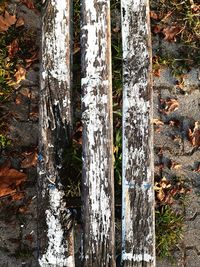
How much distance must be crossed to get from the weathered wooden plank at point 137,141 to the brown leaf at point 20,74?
1131mm

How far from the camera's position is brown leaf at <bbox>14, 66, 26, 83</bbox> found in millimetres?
3996

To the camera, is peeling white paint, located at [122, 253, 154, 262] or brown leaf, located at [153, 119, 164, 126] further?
brown leaf, located at [153, 119, 164, 126]

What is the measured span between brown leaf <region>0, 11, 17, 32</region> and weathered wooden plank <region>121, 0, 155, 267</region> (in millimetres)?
1212

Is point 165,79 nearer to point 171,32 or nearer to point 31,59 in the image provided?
point 171,32

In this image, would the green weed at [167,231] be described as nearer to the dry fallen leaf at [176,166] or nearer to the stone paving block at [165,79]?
the dry fallen leaf at [176,166]

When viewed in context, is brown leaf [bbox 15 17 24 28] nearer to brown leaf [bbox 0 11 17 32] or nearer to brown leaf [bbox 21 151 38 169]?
brown leaf [bbox 0 11 17 32]

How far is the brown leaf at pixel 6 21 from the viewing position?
404 cm

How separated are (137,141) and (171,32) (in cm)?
143

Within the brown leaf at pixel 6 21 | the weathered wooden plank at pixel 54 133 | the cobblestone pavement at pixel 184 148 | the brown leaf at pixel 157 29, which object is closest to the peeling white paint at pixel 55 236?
the weathered wooden plank at pixel 54 133

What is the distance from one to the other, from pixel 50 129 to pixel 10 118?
923 mm

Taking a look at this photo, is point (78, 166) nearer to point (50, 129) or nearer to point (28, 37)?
point (50, 129)

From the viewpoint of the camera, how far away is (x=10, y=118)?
3.98 metres

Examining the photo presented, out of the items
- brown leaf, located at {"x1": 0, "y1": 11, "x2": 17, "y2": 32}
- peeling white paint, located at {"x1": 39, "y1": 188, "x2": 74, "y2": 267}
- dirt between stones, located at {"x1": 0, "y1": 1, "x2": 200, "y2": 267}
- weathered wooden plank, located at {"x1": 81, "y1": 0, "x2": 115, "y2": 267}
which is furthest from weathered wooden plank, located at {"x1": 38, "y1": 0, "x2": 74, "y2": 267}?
brown leaf, located at {"x1": 0, "y1": 11, "x2": 17, "y2": 32}

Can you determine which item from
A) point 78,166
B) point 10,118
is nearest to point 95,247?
point 78,166
